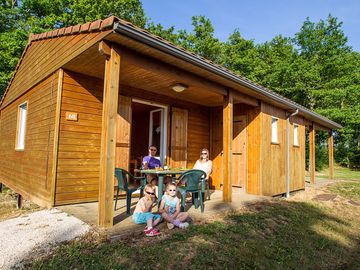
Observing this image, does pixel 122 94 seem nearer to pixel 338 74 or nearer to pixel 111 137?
pixel 111 137

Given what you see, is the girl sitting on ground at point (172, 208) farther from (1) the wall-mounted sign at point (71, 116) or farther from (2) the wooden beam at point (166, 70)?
(1) the wall-mounted sign at point (71, 116)

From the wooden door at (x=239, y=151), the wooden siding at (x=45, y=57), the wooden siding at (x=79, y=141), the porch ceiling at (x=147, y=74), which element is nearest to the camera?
the porch ceiling at (x=147, y=74)

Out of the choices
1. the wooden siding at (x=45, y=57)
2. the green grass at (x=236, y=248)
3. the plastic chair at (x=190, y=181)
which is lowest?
the green grass at (x=236, y=248)

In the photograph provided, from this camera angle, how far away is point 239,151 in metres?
6.85

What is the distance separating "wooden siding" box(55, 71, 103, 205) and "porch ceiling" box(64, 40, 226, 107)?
12.9 inches

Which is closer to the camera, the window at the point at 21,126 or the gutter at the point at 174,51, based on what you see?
the gutter at the point at 174,51

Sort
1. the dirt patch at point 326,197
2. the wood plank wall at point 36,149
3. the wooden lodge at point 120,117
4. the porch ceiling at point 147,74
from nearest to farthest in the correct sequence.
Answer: the wooden lodge at point 120,117, the porch ceiling at point 147,74, the wood plank wall at point 36,149, the dirt patch at point 326,197

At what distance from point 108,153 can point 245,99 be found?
12.3 feet

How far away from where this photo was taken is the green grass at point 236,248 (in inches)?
105

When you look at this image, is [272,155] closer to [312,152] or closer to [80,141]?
[312,152]

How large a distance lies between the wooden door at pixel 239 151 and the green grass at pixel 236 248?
201 centimetres

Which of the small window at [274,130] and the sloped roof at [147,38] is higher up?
the sloped roof at [147,38]

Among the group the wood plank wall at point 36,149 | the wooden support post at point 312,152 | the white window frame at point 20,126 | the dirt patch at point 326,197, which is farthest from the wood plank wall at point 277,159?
the white window frame at point 20,126

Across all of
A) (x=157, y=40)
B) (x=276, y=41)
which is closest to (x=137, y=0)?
(x=276, y=41)
